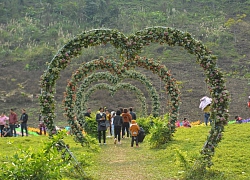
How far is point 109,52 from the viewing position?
138ft

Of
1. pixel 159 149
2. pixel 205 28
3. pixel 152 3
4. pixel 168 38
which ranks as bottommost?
pixel 159 149

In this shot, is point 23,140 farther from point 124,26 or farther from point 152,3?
point 152,3

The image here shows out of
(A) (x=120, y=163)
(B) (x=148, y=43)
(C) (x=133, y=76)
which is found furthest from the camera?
(C) (x=133, y=76)

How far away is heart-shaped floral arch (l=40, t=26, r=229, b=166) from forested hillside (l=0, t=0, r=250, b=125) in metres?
19.4

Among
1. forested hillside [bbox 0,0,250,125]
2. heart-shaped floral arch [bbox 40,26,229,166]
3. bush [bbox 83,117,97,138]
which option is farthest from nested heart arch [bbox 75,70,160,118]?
heart-shaped floral arch [bbox 40,26,229,166]

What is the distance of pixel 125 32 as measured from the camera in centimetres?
4584

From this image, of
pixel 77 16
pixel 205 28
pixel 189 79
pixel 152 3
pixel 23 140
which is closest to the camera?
pixel 23 140

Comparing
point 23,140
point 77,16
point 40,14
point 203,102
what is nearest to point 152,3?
point 77,16

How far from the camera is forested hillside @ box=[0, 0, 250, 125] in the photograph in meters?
34.8

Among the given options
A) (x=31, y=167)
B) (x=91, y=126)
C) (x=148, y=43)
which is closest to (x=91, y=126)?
(x=91, y=126)

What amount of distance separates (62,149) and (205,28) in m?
39.2

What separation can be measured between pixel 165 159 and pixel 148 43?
10.9ft

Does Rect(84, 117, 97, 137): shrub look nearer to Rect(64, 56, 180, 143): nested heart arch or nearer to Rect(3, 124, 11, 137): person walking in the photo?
Rect(64, 56, 180, 143): nested heart arch

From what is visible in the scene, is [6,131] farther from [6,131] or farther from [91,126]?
[91,126]
